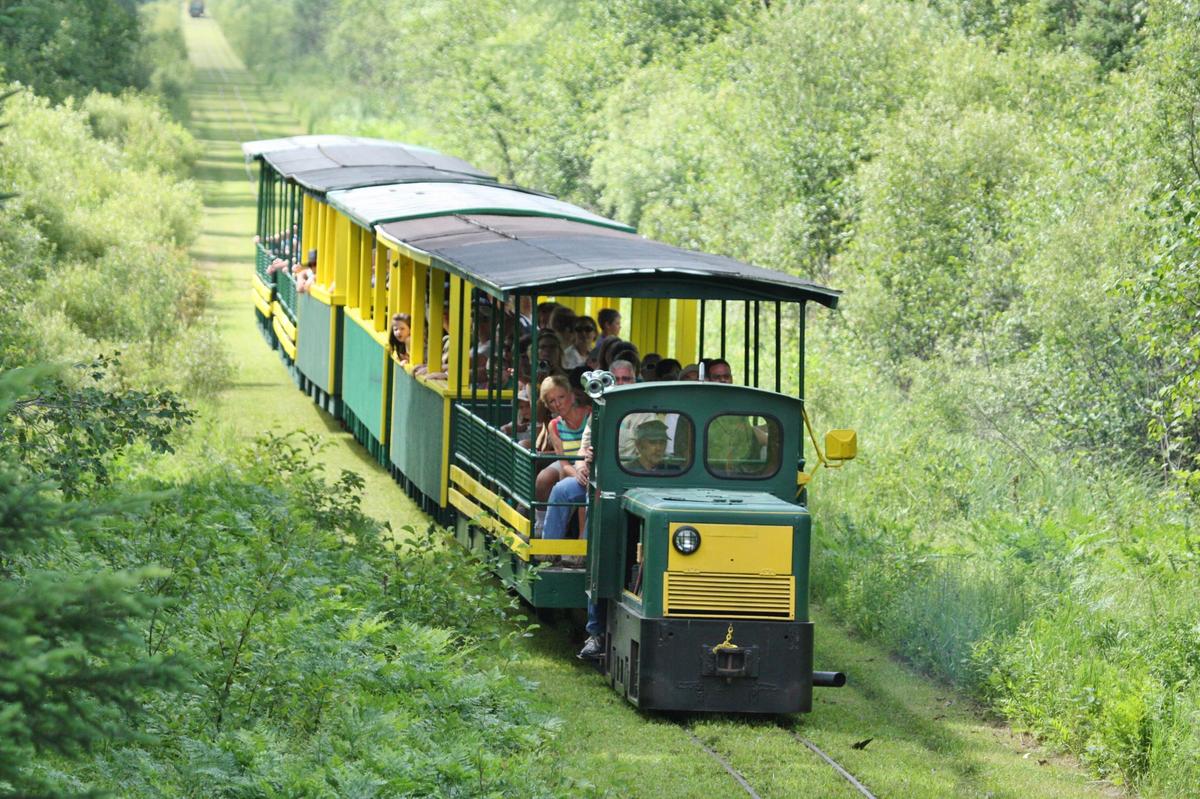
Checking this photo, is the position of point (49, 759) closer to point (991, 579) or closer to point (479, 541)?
point (479, 541)

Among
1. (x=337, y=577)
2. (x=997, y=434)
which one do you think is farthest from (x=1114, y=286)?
(x=337, y=577)

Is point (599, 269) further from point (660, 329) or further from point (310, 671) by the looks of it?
point (310, 671)

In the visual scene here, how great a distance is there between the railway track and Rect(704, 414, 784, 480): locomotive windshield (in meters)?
1.60

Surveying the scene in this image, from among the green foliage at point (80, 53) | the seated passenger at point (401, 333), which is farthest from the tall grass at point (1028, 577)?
the green foliage at point (80, 53)

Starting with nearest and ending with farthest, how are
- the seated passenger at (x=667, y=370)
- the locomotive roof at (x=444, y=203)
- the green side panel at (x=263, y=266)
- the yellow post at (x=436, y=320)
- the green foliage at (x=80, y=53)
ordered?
the seated passenger at (x=667, y=370)
the yellow post at (x=436, y=320)
the locomotive roof at (x=444, y=203)
the green side panel at (x=263, y=266)
the green foliage at (x=80, y=53)

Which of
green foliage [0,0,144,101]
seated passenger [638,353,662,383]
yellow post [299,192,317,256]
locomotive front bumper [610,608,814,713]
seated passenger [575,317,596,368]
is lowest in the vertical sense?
locomotive front bumper [610,608,814,713]

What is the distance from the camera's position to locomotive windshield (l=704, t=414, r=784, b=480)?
1040 centimetres

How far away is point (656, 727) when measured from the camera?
9461 millimetres

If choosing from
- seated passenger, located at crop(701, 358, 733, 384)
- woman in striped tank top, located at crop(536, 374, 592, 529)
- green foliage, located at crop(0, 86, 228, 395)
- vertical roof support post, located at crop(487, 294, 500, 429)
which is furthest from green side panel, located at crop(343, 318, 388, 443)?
woman in striped tank top, located at crop(536, 374, 592, 529)

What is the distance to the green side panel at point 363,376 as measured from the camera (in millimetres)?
16344

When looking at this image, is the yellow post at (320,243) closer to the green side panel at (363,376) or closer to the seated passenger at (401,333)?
the green side panel at (363,376)

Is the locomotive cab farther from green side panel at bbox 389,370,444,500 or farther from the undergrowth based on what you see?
green side panel at bbox 389,370,444,500

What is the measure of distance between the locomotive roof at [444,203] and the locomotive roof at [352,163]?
3.15 feet

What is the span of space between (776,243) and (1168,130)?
10.4 m
